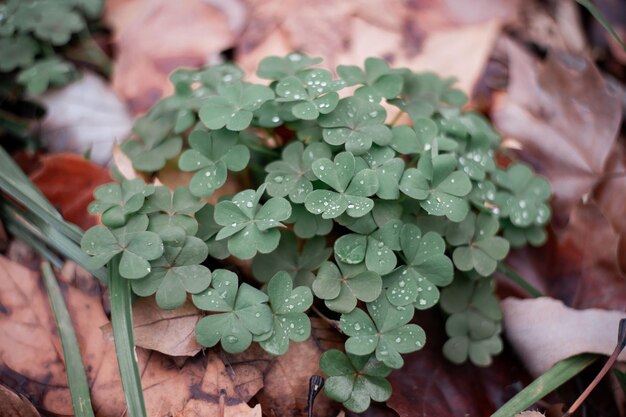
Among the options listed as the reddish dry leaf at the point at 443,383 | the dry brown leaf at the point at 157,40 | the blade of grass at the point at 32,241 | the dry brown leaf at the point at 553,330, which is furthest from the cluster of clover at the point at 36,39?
the dry brown leaf at the point at 553,330

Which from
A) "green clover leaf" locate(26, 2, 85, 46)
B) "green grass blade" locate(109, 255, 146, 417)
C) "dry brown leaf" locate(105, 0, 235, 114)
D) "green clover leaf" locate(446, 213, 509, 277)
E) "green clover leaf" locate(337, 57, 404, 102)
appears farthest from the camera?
"dry brown leaf" locate(105, 0, 235, 114)

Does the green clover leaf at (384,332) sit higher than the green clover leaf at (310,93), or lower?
lower

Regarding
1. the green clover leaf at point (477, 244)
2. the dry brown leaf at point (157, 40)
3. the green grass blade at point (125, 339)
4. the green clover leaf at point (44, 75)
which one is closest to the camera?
the green grass blade at point (125, 339)

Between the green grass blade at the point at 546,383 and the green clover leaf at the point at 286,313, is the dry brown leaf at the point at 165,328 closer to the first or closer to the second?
the green clover leaf at the point at 286,313

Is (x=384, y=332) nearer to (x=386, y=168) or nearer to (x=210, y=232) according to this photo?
(x=386, y=168)

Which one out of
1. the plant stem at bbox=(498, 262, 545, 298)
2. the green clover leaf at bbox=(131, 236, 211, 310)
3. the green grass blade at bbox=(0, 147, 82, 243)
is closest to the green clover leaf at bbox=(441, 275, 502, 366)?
the plant stem at bbox=(498, 262, 545, 298)

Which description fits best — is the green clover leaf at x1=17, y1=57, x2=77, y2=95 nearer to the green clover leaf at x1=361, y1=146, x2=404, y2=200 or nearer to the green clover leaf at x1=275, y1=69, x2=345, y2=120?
the green clover leaf at x1=275, y1=69, x2=345, y2=120
